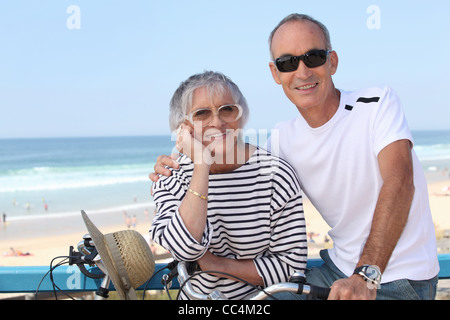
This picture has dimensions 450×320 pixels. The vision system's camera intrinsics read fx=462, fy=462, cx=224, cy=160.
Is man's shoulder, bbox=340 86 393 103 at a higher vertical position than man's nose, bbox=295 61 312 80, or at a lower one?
lower

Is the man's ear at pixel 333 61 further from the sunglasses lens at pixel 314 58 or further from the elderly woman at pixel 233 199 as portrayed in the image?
the elderly woman at pixel 233 199

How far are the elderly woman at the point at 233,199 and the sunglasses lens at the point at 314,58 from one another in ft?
1.48

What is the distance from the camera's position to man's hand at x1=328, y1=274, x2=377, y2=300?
1623 mm

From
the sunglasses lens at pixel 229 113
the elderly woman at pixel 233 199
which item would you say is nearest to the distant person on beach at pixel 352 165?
the elderly woman at pixel 233 199

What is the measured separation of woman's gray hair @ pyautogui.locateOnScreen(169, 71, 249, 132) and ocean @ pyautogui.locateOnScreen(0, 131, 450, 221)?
1544cm

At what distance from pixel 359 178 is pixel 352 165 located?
74 mm

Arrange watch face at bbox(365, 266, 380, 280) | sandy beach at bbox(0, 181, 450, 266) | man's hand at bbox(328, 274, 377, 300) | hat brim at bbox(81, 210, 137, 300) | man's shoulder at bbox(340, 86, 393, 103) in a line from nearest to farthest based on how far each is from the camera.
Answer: man's hand at bbox(328, 274, 377, 300), watch face at bbox(365, 266, 380, 280), hat brim at bbox(81, 210, 137, 300), man's shoulder at bbox(340, 86, 393, 103), sandy beach at bbox(0, 181, 450, 266)

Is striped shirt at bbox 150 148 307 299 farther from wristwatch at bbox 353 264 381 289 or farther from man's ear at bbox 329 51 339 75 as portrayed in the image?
man's ear at bbox 329 51 339 75

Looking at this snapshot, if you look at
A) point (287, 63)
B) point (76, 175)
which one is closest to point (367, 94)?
point (287, 63)

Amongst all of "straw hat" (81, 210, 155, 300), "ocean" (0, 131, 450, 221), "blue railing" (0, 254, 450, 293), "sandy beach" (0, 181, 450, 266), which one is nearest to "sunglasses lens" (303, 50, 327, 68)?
"blue railing" (0, 254, 450, 293)

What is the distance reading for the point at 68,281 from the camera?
2.65 m

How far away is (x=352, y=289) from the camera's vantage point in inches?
65.4
